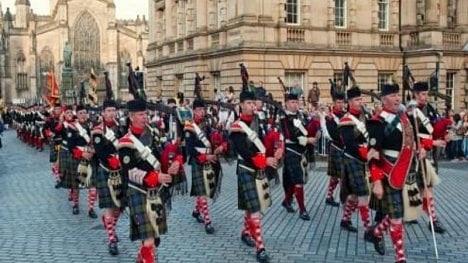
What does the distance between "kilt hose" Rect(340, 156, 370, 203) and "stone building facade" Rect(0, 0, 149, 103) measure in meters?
76.5

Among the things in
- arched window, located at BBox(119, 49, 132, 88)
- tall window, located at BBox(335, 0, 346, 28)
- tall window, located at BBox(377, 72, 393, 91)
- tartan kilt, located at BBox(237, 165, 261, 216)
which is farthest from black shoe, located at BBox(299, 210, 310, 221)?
arched window, located at BBox(119, 49, 132, 88)

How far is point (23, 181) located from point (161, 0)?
2539 centimetres

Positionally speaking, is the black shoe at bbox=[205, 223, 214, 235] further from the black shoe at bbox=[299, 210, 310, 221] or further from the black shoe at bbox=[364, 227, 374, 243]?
the black shoe at bbox=[364, 227, 374, 243]

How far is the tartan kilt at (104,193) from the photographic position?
343 inches

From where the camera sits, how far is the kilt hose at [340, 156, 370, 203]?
30.1 ft

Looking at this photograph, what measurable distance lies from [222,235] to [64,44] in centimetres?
7965

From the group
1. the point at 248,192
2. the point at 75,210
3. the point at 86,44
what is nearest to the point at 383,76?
the point at 75,210

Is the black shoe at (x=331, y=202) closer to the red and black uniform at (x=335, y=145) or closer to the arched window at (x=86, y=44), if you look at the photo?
the red and black uniform at (x=335, y=145)

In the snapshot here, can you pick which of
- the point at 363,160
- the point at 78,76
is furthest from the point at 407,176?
the point at 78,76

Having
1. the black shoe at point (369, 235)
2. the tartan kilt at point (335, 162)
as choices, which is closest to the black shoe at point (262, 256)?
the black shoe at point (369, 235)

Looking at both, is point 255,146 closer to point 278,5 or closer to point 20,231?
point 20,231

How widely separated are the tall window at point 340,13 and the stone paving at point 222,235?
16746 mm

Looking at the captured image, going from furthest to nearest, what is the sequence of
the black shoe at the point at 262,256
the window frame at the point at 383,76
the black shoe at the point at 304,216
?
the window frame at the point at 383,76 < the black shoe at the point at 304,216 < the black shoe at the point at 262,256

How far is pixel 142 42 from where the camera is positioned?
8938cm
